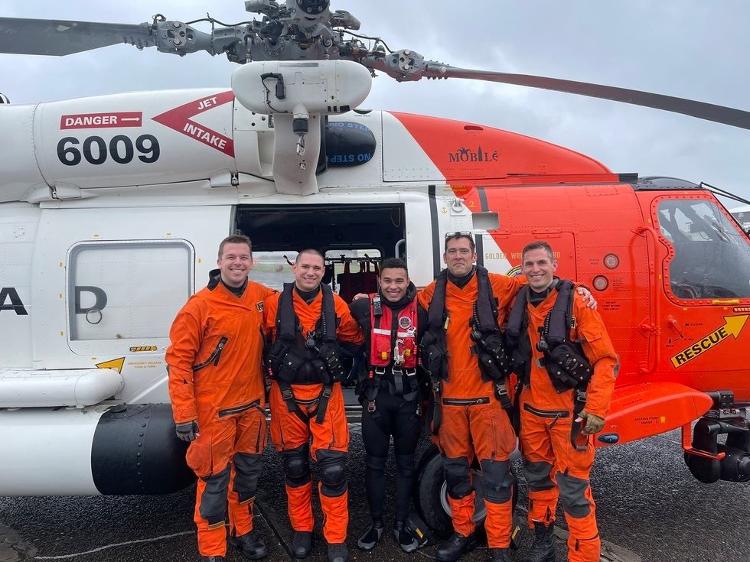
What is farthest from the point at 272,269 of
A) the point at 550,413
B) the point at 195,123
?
the point at 550,413

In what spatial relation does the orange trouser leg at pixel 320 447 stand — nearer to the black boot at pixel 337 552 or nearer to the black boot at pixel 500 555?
the black boot at pixel 337 552

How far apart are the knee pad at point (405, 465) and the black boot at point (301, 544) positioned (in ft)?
2.35

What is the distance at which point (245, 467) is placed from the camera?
10.5ft

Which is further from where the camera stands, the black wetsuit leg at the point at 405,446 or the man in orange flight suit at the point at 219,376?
the black wetsuit leg at the point at 405,446

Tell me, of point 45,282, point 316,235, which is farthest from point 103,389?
point 316,235

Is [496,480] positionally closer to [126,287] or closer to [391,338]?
[391,338]

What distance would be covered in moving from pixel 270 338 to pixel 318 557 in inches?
57.4

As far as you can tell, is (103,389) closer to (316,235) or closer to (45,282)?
(45,282)

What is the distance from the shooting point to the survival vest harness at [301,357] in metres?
3.07

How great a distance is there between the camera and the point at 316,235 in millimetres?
5680

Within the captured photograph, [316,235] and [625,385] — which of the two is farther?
[316,235]

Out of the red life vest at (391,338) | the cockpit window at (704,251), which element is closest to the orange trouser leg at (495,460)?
the red life vest at (391,338)

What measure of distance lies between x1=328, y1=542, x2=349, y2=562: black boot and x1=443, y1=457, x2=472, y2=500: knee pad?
0.76 metres

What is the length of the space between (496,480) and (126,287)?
284 cm
